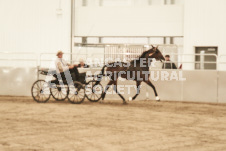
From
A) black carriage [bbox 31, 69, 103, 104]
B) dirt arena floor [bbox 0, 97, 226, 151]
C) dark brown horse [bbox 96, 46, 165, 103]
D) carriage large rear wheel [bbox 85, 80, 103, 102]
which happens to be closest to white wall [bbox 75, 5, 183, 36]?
dark brown horse [bbox 96, 46, 165, 103]

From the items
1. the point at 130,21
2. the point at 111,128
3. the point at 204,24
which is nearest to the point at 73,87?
the point at 111,128

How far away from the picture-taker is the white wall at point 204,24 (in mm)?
16062

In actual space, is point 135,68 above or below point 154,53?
below

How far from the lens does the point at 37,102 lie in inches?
476

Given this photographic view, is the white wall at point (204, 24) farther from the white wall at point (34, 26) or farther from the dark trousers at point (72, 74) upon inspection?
the dark trousers at point (72, 74)

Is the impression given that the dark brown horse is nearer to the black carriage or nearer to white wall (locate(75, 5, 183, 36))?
the black carriage

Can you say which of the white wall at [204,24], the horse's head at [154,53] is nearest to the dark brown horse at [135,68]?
the horse's head at [154,53]

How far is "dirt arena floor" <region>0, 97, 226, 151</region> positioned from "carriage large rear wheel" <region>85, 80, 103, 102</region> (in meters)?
1.38

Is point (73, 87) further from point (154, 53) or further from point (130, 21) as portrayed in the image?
point (130, 21)

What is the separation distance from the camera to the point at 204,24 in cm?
1630

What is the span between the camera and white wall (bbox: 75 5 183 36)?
17.1m

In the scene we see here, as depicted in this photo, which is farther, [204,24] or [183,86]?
[204,24]

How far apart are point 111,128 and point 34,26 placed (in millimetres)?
12141

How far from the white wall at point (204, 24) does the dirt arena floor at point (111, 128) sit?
6.14 meters
